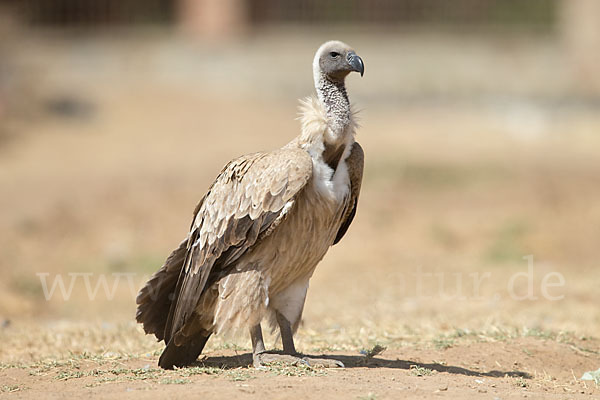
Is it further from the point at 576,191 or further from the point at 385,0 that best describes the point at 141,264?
the point at 385,0

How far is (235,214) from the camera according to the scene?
18.1 ft

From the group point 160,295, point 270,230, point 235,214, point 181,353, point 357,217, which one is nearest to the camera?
point 270,230

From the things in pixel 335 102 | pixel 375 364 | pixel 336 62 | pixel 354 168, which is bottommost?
pixel 375 364

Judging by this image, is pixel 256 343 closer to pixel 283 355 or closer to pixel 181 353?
pixel 283 355

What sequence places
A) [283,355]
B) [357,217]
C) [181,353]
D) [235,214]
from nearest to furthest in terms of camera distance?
[235,214] < [283,355] < [181,353] < [357,217]

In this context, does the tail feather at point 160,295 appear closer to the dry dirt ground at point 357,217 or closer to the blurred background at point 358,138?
the dry dirt ground at point 357,217

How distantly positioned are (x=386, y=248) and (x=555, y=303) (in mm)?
3665

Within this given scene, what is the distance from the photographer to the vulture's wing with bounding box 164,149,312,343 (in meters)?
5.36

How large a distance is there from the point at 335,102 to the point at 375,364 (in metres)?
1.80

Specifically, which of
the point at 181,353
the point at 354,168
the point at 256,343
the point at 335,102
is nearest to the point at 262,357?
the point at 256,343

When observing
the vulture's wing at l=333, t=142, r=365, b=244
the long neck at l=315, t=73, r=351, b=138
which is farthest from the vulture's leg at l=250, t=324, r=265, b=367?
the long neck at l=315, t=73, r=351, b=138

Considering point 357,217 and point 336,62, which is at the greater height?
point 336,62

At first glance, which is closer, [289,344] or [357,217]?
[289,344]

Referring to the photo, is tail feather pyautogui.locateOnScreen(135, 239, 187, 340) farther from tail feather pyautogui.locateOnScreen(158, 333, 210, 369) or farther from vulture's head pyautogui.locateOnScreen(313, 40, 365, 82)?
vulture's head pyautogui.locateOnScreen(313, 40, 365, 82)
